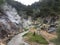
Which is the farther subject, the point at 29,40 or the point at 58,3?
the point at 58,3

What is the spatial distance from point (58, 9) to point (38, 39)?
17352mm

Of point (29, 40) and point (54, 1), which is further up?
point (54, 1)

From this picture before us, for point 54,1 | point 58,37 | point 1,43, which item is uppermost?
point 54,1

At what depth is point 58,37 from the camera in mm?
11391

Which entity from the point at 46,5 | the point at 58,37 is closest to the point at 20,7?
the point at 46,5

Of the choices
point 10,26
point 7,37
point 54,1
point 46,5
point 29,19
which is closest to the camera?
point 7,37

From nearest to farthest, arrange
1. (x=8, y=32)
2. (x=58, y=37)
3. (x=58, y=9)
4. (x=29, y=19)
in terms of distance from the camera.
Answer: (x=58, y=37), (x=8, y=32), (x=58, y=9), (x=29, y=19)

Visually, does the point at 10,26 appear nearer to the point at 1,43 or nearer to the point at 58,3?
the point at 1,43

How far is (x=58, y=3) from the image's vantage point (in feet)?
148

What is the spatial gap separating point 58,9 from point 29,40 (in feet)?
58.0

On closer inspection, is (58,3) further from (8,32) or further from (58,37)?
(58,37)

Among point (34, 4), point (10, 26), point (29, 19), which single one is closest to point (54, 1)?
point (10, 26)

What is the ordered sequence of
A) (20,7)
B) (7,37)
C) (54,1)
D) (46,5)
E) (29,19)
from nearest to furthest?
1. (7,37)
2. (54,1)
3. (46,5)
4. (29,19)
5. (20,7)

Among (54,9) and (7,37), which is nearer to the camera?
(7,37)
